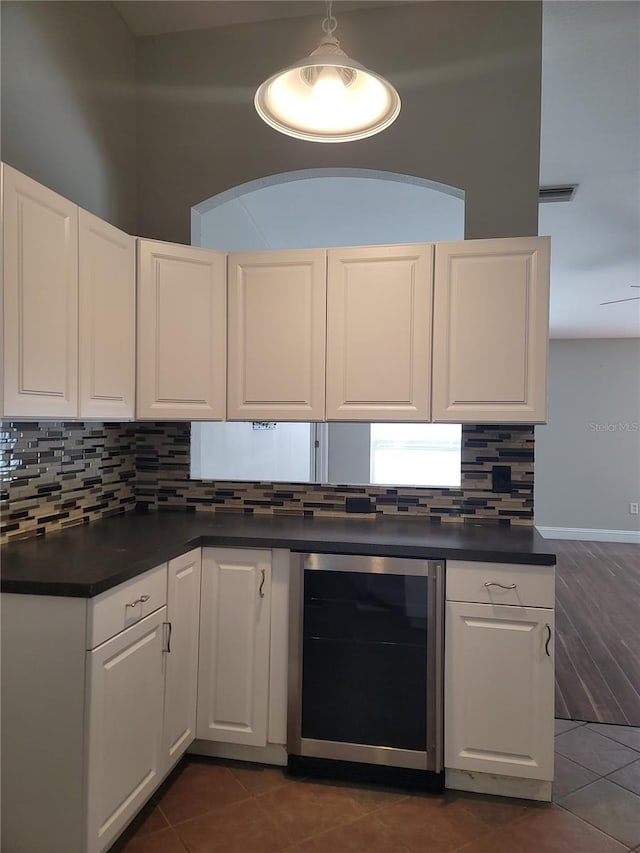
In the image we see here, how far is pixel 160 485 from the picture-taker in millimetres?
2904

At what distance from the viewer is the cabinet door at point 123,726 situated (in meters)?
1.60

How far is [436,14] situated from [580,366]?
19.2 ft

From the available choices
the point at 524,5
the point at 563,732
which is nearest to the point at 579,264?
the point at 524,5

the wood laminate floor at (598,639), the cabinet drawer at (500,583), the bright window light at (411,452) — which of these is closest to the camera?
the cabinet drawer at (500,583)

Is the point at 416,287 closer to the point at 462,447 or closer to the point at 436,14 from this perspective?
the point at 462,447

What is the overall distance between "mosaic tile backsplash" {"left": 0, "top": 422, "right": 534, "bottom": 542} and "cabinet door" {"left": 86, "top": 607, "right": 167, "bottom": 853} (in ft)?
2.12

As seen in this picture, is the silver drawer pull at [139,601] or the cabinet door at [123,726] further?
the silver drawer pull at [139,601]

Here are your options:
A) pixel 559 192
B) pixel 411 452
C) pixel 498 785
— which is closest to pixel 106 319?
pixel 498 785

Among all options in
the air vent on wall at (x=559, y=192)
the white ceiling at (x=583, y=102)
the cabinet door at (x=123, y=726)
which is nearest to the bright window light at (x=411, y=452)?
the white ceiling at (x=583, y=102)

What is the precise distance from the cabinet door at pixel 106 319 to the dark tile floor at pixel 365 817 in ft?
4.71

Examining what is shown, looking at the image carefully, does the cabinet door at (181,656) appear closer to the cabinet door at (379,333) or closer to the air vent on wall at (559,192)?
the cabinet door at (379,333)

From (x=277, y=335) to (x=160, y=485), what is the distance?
102 centimetres

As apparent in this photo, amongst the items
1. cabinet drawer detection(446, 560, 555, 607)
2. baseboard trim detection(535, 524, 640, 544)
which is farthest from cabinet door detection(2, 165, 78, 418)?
baseboard trim detection(535, 524, 640, 544)

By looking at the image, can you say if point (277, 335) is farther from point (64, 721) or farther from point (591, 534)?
point (591, 534)
